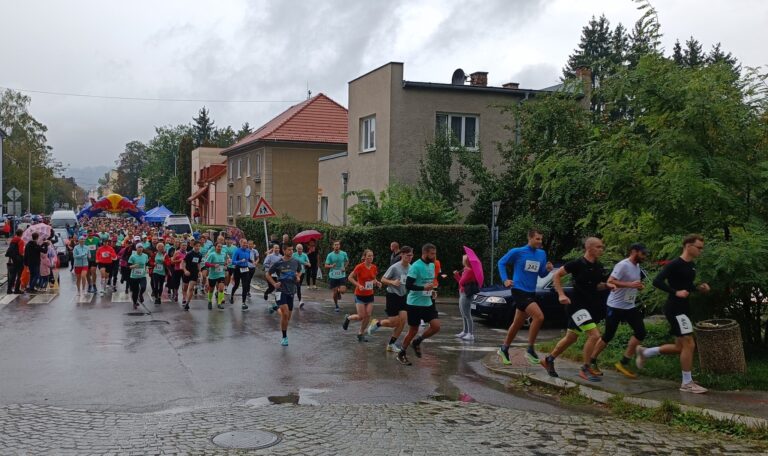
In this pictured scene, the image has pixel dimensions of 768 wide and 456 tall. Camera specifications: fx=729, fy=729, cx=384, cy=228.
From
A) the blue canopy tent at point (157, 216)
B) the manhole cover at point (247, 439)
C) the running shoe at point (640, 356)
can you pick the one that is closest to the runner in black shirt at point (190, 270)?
the manhole cover at point (247, 439)

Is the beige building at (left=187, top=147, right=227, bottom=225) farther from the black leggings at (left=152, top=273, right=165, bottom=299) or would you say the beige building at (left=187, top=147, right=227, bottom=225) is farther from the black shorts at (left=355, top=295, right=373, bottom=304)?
the black shorts at (left=355, top=295, right=373, bottom=304)

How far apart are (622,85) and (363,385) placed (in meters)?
5.50

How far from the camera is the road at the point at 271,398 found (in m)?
6.52

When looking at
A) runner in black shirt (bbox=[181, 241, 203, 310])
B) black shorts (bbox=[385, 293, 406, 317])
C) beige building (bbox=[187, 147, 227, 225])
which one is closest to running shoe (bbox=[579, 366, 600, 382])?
black shorts (bbox=[385, 293, 406, 317])

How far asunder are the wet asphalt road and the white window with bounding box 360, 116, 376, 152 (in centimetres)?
1215

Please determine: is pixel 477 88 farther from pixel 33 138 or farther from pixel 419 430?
pixel 33 138

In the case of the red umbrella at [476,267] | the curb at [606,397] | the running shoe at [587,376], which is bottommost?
the curb at [606,397]

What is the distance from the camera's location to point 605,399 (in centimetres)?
825

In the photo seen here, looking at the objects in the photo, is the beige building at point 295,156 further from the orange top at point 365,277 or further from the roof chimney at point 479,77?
the orange top at point 365,277

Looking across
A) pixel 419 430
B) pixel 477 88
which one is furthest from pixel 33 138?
pixel 419 430

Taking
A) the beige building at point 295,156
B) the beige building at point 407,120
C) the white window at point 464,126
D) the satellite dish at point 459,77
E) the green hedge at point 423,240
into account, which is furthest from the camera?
the beige building at point 295,156

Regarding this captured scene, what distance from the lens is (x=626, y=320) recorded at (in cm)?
924

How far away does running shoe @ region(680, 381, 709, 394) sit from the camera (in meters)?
8.32

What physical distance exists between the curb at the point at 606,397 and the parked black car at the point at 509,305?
4.71 m
